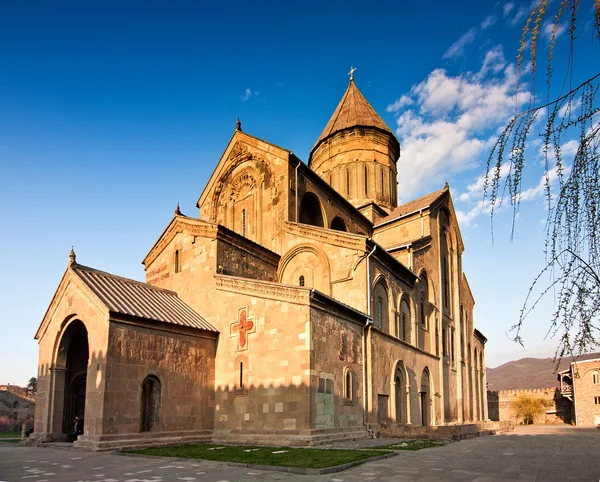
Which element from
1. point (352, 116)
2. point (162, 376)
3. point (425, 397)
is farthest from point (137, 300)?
point (352, 116)

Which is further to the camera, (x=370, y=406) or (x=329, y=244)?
(x=329, y=244)

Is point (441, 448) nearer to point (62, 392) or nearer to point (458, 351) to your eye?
point (62, 392)

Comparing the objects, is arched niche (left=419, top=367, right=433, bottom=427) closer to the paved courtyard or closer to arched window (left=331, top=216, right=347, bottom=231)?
arched window (left=331, top=216, right=347, bottom=231)

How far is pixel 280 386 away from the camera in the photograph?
17.2 m

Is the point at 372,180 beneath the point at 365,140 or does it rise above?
beneath

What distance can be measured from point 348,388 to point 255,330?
3.96 m

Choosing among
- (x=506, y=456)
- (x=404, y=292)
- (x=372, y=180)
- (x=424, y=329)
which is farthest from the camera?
(x=372, y=180)

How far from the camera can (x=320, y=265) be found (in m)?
23.0

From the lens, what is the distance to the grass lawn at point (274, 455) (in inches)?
467

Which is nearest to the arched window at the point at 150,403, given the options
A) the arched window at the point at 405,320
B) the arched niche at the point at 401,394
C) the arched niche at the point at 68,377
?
the arched niche at the point at 68,377

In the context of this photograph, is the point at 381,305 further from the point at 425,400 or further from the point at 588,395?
the point at 588,395

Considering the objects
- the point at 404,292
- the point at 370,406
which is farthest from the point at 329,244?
the point at 370,406

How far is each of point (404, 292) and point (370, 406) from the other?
7.19 meters

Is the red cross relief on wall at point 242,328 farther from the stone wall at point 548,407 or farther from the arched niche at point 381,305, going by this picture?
the stone wall at point 548,407
